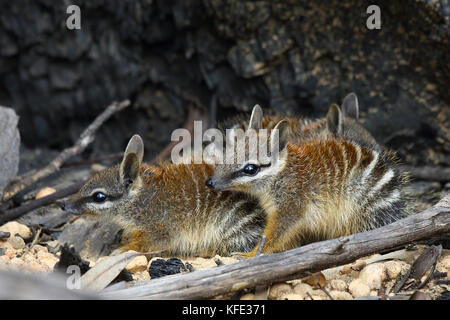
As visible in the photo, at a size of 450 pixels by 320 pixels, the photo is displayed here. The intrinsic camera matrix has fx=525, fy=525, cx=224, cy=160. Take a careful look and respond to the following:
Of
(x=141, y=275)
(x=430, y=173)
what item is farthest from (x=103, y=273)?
(x=430, y=173)

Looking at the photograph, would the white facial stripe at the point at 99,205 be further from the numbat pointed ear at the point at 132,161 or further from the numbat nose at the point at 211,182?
the numbat nose at the point at 211,182

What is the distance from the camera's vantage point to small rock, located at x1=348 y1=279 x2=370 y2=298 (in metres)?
3.41

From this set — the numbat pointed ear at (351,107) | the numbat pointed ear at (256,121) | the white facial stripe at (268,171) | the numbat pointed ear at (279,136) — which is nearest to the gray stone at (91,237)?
the white facial stripe at (268,171)

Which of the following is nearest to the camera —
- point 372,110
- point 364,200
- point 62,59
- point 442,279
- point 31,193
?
point 442,279

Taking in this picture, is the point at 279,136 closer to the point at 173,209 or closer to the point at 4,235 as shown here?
the point at 173,209

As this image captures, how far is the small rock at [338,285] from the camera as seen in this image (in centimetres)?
348

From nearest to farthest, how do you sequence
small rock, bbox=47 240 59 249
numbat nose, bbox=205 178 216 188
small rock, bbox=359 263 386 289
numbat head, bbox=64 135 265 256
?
small rock, bbox=359 263 386 289, numbat nose, bbox=205 178 216 188, numbat head, bbox=64 135 265 256, small rock, bbox=47 240 59 249

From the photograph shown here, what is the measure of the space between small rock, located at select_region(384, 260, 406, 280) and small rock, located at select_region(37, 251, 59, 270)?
2488 millimetres

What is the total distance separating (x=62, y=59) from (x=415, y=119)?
14.5 feet

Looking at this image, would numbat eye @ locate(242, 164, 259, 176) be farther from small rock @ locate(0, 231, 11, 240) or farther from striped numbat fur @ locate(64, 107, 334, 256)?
small rock @ locate(0, 231, 11, 240)

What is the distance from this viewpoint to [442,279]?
11.7 ft

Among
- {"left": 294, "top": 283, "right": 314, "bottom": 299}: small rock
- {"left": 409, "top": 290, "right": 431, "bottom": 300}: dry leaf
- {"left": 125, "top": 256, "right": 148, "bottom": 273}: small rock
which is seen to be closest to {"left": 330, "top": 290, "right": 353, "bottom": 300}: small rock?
{"left": 294, "top": 283, "right": 314, "bottom": 299}: small rock
